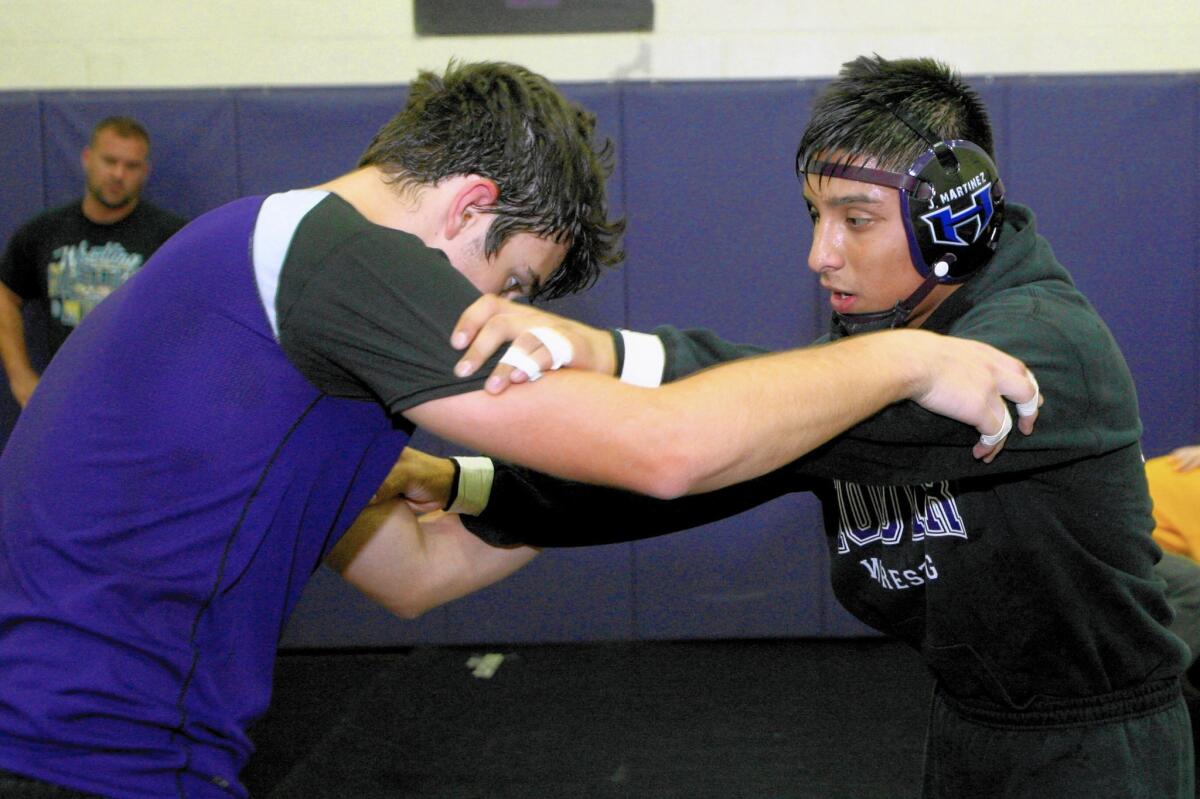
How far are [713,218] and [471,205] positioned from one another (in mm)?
3806

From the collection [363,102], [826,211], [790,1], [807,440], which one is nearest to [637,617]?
[363,102]

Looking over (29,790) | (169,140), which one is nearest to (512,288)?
(29,790)

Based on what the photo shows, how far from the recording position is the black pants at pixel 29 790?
135 centimetres

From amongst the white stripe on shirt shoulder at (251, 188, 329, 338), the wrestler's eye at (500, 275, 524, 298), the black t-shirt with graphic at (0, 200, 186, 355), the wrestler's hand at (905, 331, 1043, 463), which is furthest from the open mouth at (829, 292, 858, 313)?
the black t-shirt with graphic at (0, 200, 186, 355)

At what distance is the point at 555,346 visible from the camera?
1.38m

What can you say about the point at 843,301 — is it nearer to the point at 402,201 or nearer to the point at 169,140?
the point at 402,201

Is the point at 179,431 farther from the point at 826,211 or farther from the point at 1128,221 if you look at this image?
the point at 1128,221

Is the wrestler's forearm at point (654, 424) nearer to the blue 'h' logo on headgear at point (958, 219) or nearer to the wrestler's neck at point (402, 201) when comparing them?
the wrestler's neck at point (402, 201)

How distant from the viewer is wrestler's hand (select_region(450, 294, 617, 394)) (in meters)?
1.32

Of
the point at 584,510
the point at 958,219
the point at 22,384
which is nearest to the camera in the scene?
the point at 958,219

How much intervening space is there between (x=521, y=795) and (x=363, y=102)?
318 cm

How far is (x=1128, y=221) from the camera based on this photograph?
17.7 ft

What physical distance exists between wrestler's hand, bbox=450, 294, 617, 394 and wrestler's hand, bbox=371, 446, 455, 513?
0.78 meters

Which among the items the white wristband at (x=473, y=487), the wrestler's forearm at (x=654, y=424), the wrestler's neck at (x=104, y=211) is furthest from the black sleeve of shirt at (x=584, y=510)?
the wrestler's neck at (x=104, y=211)
